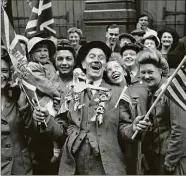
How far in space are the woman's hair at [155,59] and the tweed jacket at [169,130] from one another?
0.43ft

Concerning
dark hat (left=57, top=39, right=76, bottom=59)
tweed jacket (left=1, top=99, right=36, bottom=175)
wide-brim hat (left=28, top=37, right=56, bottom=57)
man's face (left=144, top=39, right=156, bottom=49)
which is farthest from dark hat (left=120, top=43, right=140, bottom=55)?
tweed jacket (left=1, top=99, right=36, bottom=175)

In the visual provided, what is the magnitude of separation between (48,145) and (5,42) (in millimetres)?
1251

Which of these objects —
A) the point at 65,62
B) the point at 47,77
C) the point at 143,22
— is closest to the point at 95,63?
the point at 65,62

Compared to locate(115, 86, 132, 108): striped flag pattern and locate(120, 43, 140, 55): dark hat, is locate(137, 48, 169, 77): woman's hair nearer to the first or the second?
locate(120, 43, 140, 55): dark hat

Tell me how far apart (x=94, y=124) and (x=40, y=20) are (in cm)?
137

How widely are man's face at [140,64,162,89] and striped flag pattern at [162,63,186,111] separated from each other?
0.27 metres

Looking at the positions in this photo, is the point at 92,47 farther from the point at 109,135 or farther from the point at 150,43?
the point at 109,135

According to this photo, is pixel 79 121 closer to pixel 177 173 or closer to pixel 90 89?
pixel 90 89

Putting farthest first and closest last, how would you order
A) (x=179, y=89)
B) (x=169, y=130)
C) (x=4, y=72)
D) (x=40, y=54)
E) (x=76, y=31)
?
(x=76, y=31) < (x=40, y=54) < (x=4, y=72) < (x=169, y=130) < (x=179, y=89)

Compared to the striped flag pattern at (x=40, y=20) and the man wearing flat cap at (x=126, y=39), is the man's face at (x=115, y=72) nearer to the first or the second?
the man wearing flat cap at (x=126, y=39)

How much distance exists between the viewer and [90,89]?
4000 millimetres

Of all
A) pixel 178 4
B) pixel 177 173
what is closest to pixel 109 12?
pixel 178 4

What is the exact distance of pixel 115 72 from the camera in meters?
3.99

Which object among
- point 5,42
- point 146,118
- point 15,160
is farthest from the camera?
point 15,160
